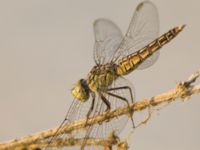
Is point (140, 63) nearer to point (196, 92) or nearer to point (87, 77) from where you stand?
point (87, 77)

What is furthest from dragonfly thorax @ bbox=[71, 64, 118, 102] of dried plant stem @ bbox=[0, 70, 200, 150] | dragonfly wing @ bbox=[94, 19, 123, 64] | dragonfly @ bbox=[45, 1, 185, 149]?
dried plant stem @ bbox=[0, 70, 200, 150]

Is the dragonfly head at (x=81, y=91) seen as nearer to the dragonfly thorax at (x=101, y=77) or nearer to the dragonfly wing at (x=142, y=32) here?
the dragonfly thorax at (x=101, y=77)

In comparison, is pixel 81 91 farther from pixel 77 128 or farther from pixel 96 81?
pixel 77 128

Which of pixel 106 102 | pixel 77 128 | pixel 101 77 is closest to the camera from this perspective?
pixel 77 128

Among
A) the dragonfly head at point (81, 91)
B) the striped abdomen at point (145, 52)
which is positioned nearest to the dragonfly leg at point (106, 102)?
the dragonfly head at point (81, 91)

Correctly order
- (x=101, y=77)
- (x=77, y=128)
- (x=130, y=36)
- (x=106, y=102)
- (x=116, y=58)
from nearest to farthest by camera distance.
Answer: (x=77, y=128) → (x=106, y=102) → (x=101, y=77) → (x=116, y=58) → (x=130, y=36)

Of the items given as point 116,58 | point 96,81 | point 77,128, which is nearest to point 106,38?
point 116,58

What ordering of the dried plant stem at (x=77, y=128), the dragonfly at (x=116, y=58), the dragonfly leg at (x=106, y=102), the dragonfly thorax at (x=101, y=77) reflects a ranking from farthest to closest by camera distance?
1. the dragonfly thorax at (x=101, y=77)
2. the dragonfly at (x=116, y=58)
3. the dragonfly leg at (x=106, y=102)
4. the dried plant stem at (x=77, y=128)
